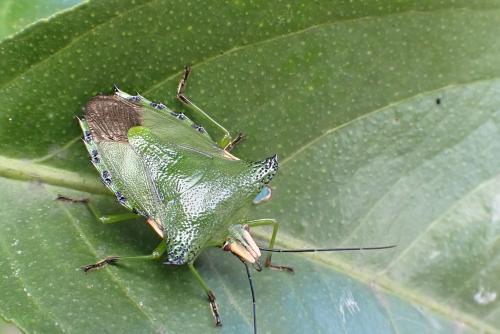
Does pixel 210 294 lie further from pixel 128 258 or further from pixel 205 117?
pixel 205 117

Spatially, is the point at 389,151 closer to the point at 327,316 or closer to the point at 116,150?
the point at 327,316

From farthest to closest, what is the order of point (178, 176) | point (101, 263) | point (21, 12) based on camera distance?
point (178, 176)
point (21, 12)
point (101, 263)

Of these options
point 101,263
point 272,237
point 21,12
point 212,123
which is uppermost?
point 21,12

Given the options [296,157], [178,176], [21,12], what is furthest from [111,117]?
[296,157]

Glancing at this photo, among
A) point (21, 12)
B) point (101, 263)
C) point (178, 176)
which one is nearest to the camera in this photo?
point (101, 263)

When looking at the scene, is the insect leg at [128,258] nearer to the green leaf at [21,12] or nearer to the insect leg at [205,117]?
the insect leg at [205,117]

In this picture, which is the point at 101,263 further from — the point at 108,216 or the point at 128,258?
the point at 108,216

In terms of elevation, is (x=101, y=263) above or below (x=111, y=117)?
below

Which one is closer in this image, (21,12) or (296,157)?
(21,12)
